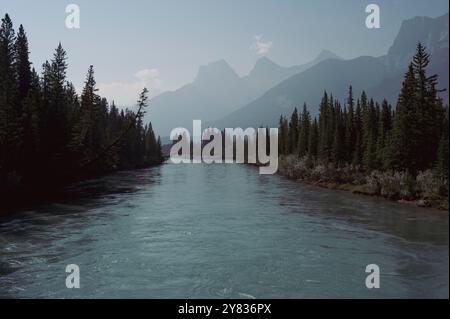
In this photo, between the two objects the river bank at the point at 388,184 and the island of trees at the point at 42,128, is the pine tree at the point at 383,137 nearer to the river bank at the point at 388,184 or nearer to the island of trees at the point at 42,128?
the river bank at the point at 388,184

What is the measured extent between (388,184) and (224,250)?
3133 centimetres

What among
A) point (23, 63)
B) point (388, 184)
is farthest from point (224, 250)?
point (23, 63)

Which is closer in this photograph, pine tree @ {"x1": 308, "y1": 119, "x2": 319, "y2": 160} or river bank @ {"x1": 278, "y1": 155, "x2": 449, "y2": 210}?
river bank @ {"x1": 278, "y1": 155, "x2": 449, "y2": 210}

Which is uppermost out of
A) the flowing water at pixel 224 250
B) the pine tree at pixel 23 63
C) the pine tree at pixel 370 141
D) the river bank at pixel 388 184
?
the pine tree at pixel 23 63

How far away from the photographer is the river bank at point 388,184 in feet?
133

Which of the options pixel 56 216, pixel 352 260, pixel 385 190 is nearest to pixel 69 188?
pixel 56 216

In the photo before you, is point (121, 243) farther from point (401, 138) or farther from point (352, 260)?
point (401, 138)

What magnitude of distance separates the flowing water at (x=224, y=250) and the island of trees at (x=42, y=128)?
919cm

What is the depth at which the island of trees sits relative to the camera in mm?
45438

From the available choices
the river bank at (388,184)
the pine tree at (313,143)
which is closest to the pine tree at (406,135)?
the river bank at (388,184)

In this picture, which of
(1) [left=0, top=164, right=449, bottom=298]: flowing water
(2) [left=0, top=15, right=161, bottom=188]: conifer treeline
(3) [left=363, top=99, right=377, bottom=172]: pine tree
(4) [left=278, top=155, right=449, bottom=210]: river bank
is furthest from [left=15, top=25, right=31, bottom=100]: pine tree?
(3) [left=363, top=99, right=377, bottom=172]: pine tree

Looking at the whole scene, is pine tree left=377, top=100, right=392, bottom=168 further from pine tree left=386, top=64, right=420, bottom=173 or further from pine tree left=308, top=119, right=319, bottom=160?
pine tree left=308, top=119, right=319, bottom=160

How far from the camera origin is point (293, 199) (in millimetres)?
47219

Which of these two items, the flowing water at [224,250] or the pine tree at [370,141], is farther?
the pine tree at [370,141]
